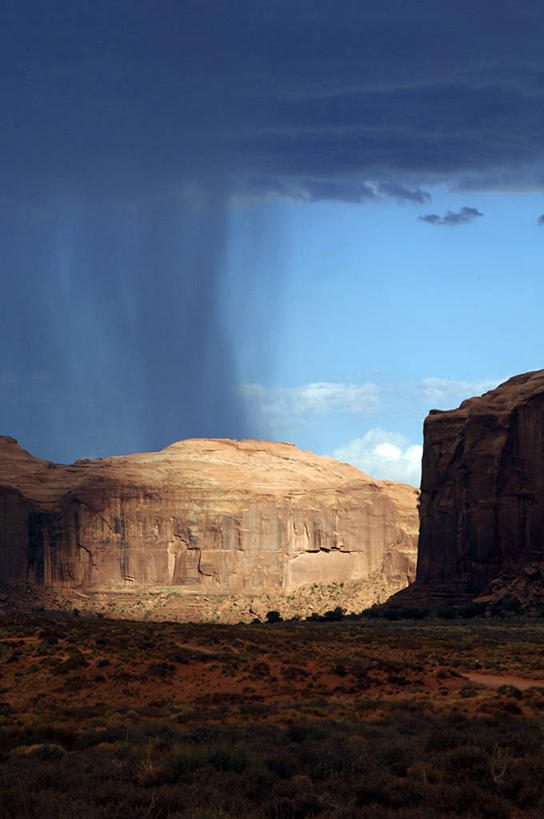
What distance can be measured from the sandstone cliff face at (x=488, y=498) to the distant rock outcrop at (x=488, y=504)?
8cm

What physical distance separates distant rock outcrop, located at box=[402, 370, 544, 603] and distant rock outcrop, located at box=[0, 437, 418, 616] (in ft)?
131

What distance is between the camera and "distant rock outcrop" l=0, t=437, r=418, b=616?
4373 inches

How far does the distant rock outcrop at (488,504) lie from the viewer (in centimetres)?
6738

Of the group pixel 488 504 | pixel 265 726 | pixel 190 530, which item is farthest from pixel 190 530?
pixel 265 726

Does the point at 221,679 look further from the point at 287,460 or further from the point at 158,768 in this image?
the point at 287,460

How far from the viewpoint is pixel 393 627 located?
54812 millimetres

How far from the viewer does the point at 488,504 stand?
228 ft

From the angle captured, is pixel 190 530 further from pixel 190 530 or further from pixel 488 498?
pixel 488 498

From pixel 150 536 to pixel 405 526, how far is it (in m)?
34.7

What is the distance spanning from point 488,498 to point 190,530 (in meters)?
51.5

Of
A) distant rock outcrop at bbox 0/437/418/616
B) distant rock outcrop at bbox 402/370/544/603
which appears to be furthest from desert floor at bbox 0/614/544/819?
distant rock outcrop at bbox 0/437/418/616

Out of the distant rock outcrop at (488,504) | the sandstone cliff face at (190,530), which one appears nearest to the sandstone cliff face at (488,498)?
the distant rock outcrop at (488,504)

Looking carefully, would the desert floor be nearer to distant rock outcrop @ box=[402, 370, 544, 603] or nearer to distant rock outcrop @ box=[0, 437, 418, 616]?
distant rock outcrop @ box=[402, 370, 544, 603]

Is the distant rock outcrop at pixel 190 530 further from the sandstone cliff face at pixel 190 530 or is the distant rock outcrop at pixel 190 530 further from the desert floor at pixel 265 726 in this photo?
the desert floor at pixel 265 726
